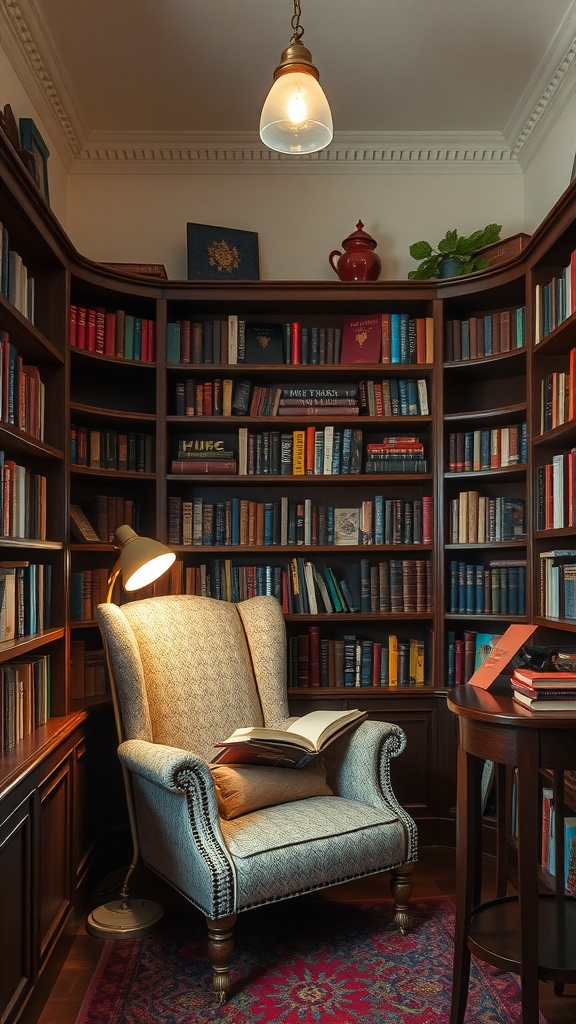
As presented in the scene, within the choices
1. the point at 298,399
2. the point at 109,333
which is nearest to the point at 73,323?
the point at 109,333

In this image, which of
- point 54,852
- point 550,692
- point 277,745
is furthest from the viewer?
point 277,745

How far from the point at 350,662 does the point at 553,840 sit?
1135mm

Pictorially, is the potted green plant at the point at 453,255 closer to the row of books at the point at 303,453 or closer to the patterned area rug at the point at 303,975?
the row of books at the point at 303,453

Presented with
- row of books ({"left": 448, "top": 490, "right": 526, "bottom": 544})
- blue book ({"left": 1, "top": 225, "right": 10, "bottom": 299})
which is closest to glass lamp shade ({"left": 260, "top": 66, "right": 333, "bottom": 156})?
blue book ({"left": 1, "top": 225, "right": 10, "bottom": 299})

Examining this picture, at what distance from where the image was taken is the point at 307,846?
93.7 inches

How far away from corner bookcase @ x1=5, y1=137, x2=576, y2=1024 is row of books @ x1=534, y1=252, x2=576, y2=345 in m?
0.02

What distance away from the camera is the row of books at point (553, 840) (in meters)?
2.54

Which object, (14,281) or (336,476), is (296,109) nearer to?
(14,281)

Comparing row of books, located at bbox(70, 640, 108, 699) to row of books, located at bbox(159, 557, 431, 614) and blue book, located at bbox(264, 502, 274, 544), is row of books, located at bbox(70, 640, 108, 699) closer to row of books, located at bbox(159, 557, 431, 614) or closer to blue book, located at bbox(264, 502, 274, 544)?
row of books, located at bbox(159, 557, 431, 614)

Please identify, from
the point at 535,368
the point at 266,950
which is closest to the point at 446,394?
the point at 535,368

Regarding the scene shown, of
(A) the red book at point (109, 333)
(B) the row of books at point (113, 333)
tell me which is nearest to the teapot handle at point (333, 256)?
(B) the row of books at point (113, 333)

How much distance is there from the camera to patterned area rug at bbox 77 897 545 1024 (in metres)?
2.16

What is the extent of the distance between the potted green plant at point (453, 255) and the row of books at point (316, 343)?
0.21 meters

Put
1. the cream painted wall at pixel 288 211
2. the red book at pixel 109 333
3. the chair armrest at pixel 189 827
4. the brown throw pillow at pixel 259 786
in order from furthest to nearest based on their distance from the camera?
the cream painted wall at pixel 288 211, the red book at pixel 109 333, the brown throw pillow at pixel 259 786, the chair armrest at pixel 189 827
